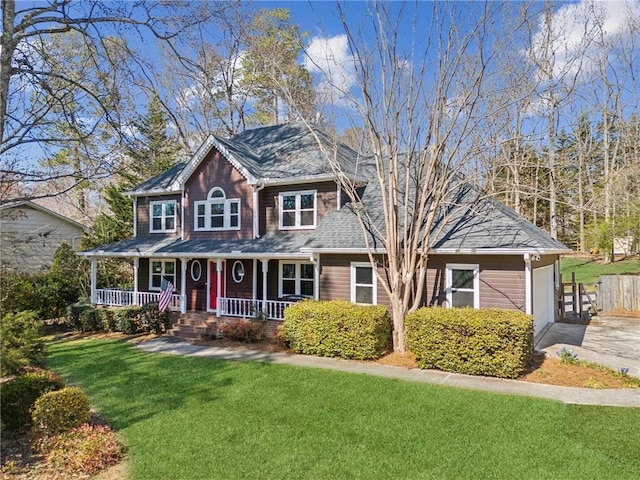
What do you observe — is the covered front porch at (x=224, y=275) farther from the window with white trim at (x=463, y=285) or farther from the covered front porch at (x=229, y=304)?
the window with white trim at (x=463, y=285)

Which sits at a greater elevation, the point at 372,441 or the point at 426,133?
the point at 426,133

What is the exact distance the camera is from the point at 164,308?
1595cm

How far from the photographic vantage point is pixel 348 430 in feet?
21.2

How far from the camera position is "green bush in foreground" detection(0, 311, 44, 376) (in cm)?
706

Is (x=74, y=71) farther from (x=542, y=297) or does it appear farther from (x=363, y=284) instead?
(x=542, y=297)

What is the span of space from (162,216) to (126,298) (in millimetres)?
4069

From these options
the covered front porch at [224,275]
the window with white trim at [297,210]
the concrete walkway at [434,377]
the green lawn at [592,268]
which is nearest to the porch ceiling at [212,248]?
the covered front porch at [224,275]

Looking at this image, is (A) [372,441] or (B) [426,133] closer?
(A) [372,441]

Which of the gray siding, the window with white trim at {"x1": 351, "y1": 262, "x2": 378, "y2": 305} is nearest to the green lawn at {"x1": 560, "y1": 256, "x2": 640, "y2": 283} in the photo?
the gray siding

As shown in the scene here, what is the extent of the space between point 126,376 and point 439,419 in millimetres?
7168

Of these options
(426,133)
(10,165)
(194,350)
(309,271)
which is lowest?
(194,350)

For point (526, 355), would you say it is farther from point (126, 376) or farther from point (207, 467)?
point (126, 376)

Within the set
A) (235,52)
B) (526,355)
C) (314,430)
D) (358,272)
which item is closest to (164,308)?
(358,272)

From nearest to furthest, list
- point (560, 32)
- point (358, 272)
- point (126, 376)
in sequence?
1. point (126, 376)
2. point (358, 272)
3. point (560, 32)
